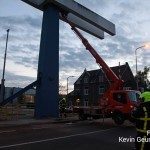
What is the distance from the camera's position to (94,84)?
72562 millimetres

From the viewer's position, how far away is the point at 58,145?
33.7 feet

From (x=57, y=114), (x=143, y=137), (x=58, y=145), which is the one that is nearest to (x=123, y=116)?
(x=57, y=114)

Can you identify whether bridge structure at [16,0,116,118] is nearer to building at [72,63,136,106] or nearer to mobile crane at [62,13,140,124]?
mobile crane at [62,13,140,124]

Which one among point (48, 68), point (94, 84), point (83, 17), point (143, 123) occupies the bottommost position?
point (143, 123)

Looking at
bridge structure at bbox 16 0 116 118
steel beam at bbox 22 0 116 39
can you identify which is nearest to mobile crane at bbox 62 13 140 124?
bridge structure at bbox 16 0 116 118

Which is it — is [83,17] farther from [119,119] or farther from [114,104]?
[119,119]

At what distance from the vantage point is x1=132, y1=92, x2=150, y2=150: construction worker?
516 cm

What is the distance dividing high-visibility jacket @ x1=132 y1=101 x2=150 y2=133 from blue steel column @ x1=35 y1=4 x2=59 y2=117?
18477 millimetres

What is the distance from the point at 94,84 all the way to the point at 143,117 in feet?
221

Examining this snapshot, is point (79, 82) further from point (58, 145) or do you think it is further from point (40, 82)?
point (58, 145)

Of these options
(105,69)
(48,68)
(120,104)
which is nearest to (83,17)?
(48,68)

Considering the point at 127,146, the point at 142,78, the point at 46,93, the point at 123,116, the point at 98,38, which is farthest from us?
the point at 142,78

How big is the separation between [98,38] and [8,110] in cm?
1336

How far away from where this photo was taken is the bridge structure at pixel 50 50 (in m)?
23.6
